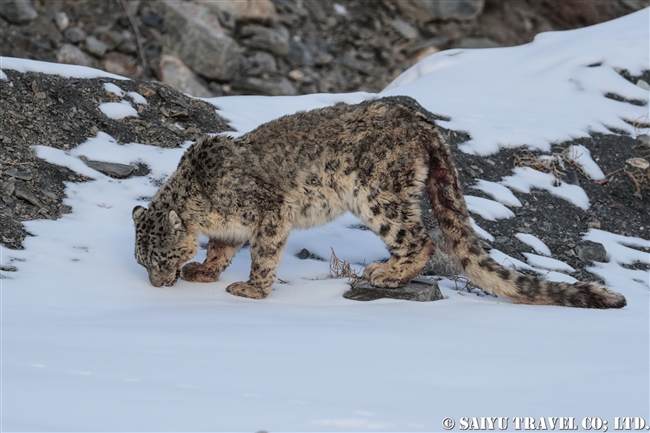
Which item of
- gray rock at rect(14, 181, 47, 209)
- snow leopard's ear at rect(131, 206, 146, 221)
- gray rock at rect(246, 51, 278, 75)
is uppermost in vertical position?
gray rock at rect(246, 51, 278, 75)

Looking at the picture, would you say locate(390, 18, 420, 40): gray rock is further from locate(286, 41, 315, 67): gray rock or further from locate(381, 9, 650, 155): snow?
locate(381, 9, 650, 155): snow

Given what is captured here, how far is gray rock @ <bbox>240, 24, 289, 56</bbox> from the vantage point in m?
18.5

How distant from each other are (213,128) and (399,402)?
5690 mm

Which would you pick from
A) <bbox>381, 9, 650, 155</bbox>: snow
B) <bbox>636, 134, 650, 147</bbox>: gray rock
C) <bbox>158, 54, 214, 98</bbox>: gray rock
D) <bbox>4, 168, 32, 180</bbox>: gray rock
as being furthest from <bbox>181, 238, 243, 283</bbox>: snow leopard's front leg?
<bbox>158, 54, 214, 98</bbox>: gray rock

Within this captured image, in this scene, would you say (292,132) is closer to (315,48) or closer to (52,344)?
(52,344)

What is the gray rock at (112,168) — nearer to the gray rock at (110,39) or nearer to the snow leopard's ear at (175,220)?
the snow leopard's ear at (175,220)

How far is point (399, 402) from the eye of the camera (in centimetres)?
311

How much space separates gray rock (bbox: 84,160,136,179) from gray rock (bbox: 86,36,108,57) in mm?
11340

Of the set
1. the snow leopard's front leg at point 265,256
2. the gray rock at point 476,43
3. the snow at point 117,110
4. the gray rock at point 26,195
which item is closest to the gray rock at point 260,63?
the gray rock at point 476,43

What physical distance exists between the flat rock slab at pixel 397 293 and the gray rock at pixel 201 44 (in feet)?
42.4

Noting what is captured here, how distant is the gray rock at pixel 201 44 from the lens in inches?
683

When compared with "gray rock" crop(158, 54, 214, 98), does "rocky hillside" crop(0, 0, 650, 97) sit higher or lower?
higher

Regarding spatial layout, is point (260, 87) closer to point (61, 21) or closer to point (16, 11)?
point (61, 21)

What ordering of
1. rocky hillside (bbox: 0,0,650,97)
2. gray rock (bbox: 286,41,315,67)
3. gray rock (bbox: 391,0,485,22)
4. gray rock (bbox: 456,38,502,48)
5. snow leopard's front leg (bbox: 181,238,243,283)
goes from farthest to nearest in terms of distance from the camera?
gray rock (bbox: 456,38,502,48), gray rock (bbox: 391,0,485,22), gray rock (bbox: 286,41,315,67), rocky hillside (bbox: 0,0,650,97), snow leopard's front leg (bbox: 181,238,243,283)
